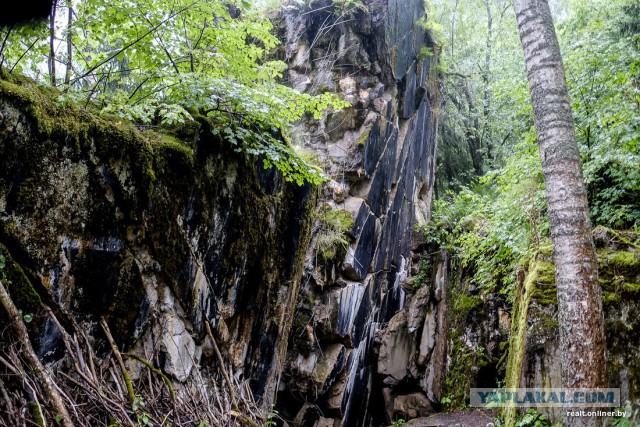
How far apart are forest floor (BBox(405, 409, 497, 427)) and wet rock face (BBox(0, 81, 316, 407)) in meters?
4.64

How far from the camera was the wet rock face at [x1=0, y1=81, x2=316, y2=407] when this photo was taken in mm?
3510

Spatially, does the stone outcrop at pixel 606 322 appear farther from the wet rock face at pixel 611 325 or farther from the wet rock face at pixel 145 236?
the wet rock face at pixel 145 236

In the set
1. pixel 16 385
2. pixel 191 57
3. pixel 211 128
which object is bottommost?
pixel 16 385

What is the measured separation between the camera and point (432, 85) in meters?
16.1

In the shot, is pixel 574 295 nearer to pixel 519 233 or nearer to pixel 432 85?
pixel 519 233

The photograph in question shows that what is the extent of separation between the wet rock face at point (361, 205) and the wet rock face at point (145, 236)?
3.30 m

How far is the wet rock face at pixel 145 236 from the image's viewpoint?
351cm

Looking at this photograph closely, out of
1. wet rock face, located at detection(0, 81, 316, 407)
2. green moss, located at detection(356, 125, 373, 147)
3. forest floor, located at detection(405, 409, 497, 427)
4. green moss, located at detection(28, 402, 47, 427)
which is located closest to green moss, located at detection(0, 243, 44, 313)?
wet rock face, located at detection(0, 81, 316, 407)

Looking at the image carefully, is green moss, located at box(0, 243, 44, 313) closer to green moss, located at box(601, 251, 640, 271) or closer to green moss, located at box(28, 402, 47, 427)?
green moss, located at box(28, 402, 47, 427)

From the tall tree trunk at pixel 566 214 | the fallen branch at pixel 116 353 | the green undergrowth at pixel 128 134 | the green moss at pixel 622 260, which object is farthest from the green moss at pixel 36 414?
the green moss at pixel 622 260

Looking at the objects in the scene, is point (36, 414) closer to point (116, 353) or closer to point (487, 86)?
point (116, 353)

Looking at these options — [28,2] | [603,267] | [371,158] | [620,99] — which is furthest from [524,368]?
[371,158]

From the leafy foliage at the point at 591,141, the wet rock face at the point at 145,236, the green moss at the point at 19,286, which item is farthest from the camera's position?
the leafy foliage at the point at 591,141

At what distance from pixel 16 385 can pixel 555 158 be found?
4966 mm
